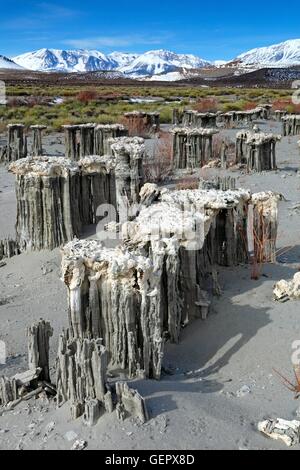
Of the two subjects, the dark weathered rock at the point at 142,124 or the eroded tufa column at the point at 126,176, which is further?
the dark weathered rock at the point at 142,124

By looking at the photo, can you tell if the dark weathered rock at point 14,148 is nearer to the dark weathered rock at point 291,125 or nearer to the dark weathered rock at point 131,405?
the dark weathered rock at point 291,125

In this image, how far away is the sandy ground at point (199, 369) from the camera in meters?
3.92

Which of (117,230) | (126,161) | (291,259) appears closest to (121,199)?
(126,161)

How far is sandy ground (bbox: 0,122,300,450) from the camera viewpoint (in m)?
3.92

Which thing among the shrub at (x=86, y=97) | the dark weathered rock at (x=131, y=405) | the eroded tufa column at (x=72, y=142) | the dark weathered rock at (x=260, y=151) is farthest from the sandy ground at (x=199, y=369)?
the shrub at (x=86, y=97)

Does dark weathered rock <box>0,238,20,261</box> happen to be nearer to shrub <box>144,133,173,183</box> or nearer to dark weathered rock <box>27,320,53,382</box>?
dark weathered rock <box>27,320,53,382</box>

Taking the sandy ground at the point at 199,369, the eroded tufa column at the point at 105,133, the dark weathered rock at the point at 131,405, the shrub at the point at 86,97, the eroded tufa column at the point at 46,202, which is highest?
the shrub at the point at 86,97

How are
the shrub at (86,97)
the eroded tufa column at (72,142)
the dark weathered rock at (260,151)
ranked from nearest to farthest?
the dark weathered rock at (260,151) < the eroded tufa column at (72,142) < the shrub at (86,97)

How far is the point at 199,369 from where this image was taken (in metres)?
5.34

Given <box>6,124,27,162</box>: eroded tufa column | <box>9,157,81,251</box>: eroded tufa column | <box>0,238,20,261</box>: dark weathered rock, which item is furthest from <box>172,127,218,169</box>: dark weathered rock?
<box>0,238,20,261</box>: dark weathered rock

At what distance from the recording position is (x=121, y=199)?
405 inches

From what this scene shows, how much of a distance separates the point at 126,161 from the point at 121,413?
7047 millimetres

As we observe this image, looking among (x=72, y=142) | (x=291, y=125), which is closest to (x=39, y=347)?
(x=72, y=142)
